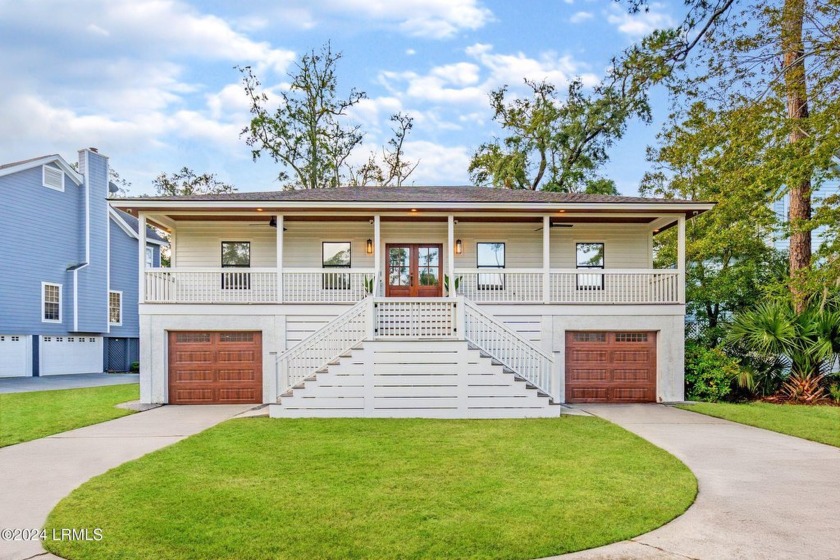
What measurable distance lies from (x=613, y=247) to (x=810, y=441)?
718 cm

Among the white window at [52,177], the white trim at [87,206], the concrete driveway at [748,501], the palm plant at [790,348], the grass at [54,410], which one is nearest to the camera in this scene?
the concrete driveway at [748,501]

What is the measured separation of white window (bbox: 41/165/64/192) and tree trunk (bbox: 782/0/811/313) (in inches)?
977

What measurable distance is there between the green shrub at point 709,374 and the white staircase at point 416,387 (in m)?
5.19

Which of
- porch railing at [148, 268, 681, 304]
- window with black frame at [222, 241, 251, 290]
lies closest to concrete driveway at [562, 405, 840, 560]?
porch railing at [148, 268, 681, 304]

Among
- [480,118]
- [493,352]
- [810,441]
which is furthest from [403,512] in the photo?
[480,118]

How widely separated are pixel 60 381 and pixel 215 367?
1019 cm

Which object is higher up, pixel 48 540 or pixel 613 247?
pixel 613 247

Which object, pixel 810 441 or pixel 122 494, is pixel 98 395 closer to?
pixel 122 494

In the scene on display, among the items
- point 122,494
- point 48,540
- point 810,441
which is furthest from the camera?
point 810,441

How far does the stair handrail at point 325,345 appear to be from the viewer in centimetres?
1055

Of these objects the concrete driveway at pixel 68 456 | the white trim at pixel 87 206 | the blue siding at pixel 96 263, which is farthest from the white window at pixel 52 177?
the concrete driveway at pixel 68 456

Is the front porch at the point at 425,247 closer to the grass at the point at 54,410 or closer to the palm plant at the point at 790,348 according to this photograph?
the palm plant at the point at 790,348

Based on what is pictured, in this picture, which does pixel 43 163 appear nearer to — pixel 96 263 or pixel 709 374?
pixel 96 263

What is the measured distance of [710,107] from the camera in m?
11.5
